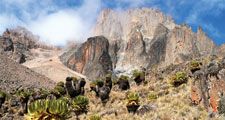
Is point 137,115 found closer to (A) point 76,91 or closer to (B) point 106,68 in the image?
(A) point 76,91

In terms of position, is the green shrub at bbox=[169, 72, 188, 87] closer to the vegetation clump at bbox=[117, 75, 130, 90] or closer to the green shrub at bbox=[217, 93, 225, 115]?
the green shrub at bbox=[217, 93, 225, 115]

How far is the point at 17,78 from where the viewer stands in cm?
11669

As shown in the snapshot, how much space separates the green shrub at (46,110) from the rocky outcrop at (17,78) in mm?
83015

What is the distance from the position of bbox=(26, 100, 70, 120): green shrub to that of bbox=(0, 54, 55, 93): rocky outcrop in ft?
272

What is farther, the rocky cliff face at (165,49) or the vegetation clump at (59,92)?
the rocky cliff face at (165,49)

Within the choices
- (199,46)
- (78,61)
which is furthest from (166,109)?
(78,61)

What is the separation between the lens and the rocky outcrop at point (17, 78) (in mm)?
110050

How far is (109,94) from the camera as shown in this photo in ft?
176

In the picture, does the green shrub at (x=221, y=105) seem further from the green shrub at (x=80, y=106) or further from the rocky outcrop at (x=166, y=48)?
the rocky outcrop at (x=166, y=48)

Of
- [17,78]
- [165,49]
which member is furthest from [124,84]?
[165,49]

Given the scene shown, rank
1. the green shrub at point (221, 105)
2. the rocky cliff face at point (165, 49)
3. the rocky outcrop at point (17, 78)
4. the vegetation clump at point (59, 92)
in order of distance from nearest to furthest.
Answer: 1. the green shrub at point (221, 105)
2. the vegetation clump at point (59, 92)
3. the rocky outcrop at point (17, 78)
4. the rocky cliff face at point (165, 49)

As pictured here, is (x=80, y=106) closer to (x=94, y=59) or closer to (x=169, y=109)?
(x=169, y=109)

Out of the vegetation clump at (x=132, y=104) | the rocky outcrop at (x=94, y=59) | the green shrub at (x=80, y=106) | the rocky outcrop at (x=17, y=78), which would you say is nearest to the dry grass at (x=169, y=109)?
the vegetation clump at (x=132, y=104)

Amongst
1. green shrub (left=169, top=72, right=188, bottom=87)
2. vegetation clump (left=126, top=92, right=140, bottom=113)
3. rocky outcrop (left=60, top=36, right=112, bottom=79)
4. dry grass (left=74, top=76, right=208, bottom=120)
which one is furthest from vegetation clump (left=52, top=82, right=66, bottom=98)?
rocky outcrop (left=60, top=36, right=112, bottom=79)
